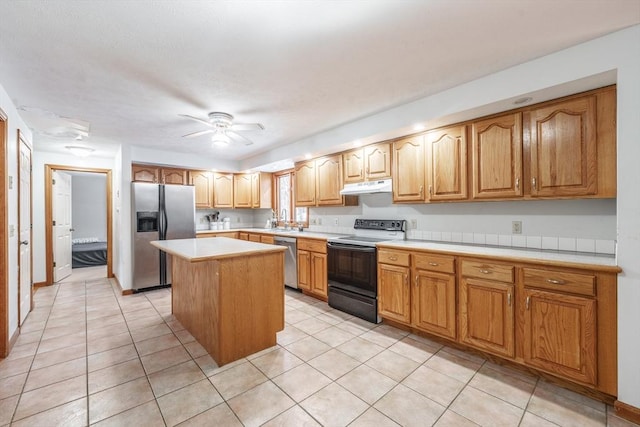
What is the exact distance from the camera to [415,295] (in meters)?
2.74

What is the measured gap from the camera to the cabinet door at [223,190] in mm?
5637

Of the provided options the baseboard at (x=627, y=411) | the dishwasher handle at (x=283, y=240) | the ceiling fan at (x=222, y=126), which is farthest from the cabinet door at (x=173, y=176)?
the baseboard at (x=627, y=411)

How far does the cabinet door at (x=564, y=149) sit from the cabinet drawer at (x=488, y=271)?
0.68m

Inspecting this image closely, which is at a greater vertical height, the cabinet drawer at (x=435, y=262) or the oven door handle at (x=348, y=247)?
the oven door handle at (x=348, y=247)

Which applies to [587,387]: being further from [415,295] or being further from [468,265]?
[415,295]

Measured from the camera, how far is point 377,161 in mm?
3434

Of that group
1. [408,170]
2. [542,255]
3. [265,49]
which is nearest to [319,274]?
[408,170]

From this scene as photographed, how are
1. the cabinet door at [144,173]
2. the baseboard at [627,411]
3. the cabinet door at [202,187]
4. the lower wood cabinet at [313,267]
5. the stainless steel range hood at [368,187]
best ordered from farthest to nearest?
1. the cabinet door at [202,187]
2. the cabinet door at [144,173]
3. the lower wood cabinet at [313,267]
4. the stainless steel range hood at [368,187]
5. the baseboard at [627,411]

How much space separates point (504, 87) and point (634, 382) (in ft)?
7.08

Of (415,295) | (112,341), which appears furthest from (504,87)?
(112,341)

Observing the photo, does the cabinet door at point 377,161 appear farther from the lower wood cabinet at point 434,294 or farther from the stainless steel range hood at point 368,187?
the lower wood cabinet at point 434,294

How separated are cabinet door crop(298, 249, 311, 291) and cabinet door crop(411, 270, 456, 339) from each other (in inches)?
65.4

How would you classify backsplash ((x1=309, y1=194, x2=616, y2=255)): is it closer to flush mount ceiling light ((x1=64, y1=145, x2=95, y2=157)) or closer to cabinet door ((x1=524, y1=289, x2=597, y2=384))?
cabinet door ((x1=524, y1=289, x2=597, y2=384))

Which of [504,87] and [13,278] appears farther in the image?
[13,278]
